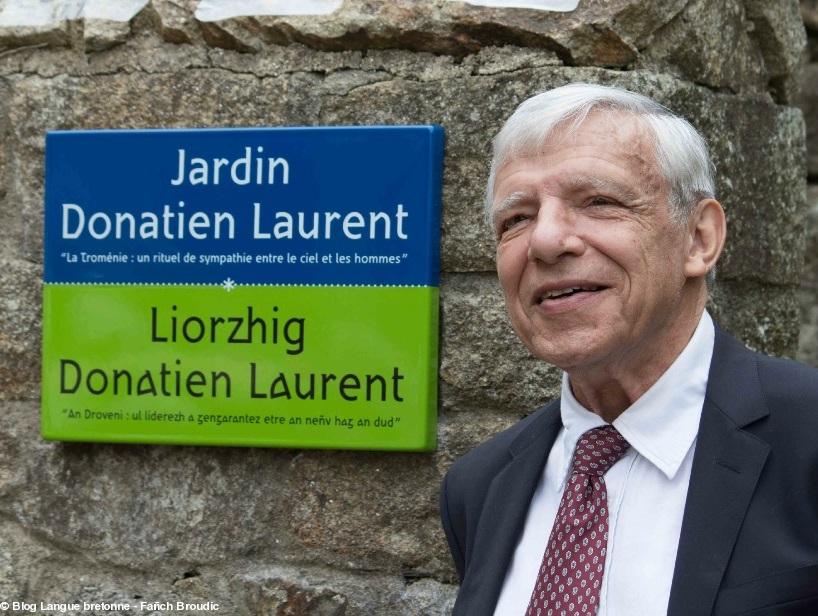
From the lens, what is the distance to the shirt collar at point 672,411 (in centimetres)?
174

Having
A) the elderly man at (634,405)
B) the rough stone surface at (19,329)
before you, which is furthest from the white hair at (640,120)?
the rough stone surface at (19,329)

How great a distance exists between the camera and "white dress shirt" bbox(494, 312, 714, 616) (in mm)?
1679

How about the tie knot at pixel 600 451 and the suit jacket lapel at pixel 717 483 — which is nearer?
the suit jacket lapel at pixel 717 483

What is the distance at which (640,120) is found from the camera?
1.81m

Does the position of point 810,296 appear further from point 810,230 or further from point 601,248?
point 601,248

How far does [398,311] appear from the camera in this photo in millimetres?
2268

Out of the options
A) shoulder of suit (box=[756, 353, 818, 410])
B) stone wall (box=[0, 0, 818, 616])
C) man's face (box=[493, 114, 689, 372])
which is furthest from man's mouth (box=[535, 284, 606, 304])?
stone wall (box=[0, 0, 818, 616])

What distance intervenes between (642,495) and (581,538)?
10 cm

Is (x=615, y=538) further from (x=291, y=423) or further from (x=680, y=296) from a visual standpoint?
(x=291, y=423)

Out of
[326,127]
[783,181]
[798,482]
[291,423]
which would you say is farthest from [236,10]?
[798,482]

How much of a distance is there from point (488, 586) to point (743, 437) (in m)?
0.44

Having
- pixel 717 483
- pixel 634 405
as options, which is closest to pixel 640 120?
pixel 634 405

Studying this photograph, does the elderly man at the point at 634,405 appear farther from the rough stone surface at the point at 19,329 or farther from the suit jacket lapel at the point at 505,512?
the rough stone surface at the point at 19,329

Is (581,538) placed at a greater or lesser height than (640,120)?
lesser
